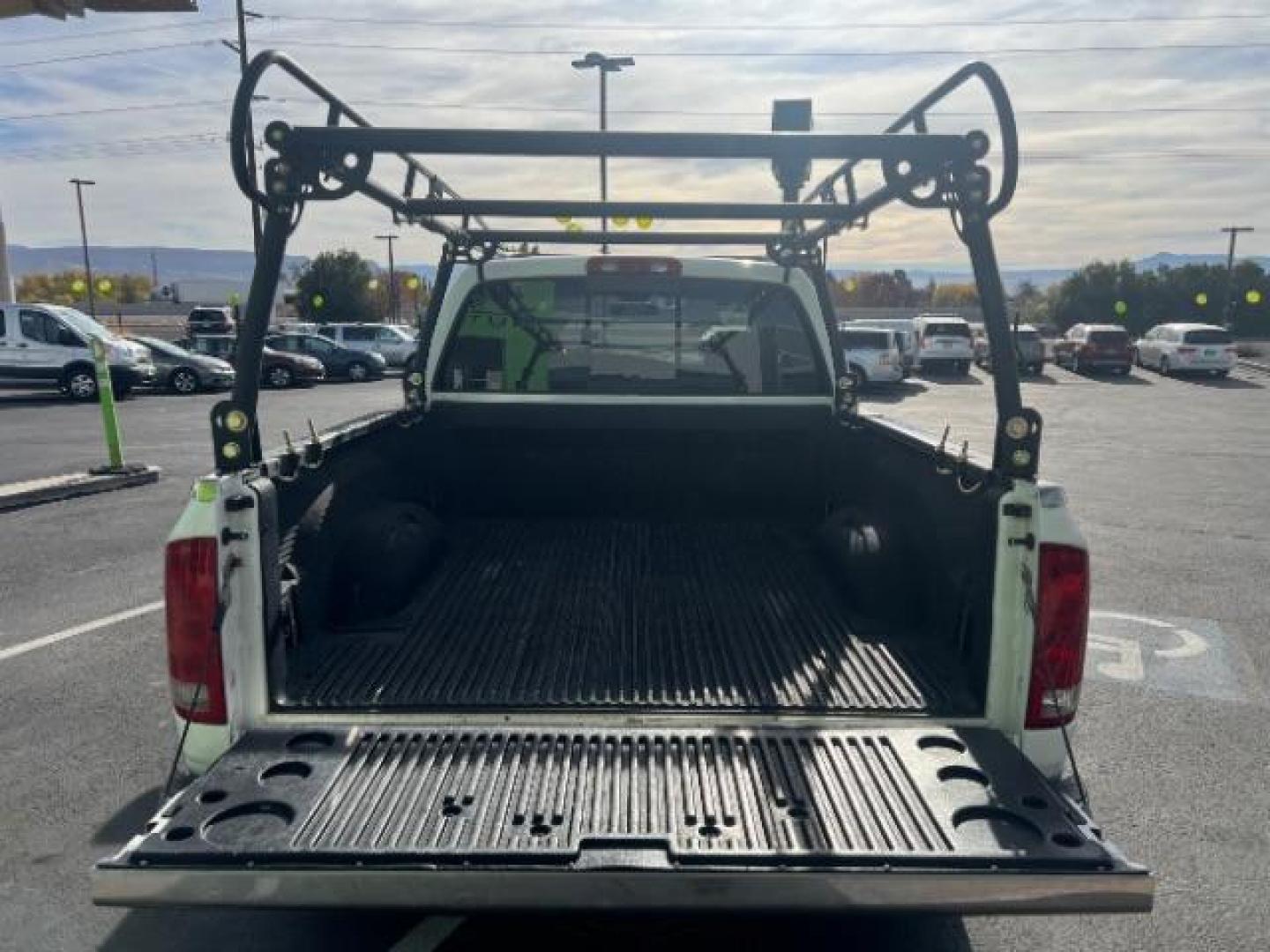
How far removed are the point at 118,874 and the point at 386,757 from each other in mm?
684

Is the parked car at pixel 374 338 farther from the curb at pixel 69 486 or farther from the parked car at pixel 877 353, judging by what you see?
the curb at pixel 69 486

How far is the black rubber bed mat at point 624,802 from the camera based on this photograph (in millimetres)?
2166

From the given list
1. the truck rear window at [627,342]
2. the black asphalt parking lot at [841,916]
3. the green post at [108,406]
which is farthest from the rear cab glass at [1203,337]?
the truck rear window at [627,342]

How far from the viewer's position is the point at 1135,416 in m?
20.5

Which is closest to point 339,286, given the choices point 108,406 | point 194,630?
point 108,406

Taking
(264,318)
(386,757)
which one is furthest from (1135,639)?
(264,318)

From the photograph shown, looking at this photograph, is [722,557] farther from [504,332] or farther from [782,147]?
[782,147]

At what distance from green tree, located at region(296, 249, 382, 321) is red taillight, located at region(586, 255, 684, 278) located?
167ft

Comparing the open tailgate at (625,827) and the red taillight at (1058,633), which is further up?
the red taillight at (1058,633)

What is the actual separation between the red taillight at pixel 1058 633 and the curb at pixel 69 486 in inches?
407

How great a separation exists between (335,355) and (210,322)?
14.3 m

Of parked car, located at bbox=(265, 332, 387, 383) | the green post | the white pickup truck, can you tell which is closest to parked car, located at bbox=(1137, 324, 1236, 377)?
parked car, located at bbox=(265, 332, 387, 383)

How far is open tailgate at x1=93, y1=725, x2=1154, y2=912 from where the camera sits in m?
2.11

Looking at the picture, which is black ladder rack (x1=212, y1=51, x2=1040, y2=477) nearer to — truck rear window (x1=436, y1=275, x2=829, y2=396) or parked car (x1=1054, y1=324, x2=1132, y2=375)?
truck rear window (x1=436, y1=275, x2=829, y2=396)
